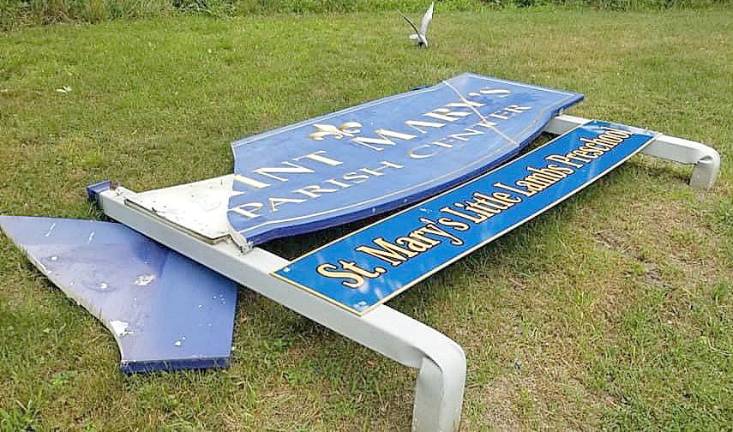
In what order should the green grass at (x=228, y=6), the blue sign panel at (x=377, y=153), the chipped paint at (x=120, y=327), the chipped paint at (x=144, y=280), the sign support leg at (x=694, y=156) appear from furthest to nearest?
the green grass at (x=228, y=6)
the sign support leg at (x=694, y=156)
the blue sign panel at (x=377, y=153)
the chipped paint at (x=144, y=280)
the chipped paint at (x=120, y=327)

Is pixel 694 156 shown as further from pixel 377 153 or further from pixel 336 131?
pixel 336 131

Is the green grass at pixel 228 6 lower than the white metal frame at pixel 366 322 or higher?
higher

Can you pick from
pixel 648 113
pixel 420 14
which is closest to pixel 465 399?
pixel 648 113

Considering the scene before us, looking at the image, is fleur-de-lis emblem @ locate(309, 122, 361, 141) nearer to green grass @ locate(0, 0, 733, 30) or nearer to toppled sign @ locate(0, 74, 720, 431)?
toppled sign @ locate(0, 74, 720, 431)

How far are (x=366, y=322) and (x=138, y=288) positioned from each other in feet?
2.55

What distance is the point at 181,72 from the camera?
13.7 ft

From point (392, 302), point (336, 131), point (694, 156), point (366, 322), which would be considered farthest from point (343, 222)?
point (694, 156)

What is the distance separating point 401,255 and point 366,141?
103cm

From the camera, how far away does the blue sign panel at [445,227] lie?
66.4 inches

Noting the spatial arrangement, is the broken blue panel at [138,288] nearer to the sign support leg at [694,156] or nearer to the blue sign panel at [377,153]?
the blue sign panel at [377,153]

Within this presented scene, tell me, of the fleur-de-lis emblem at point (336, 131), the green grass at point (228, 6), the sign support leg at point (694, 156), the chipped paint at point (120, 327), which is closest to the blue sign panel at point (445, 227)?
the sign support leg at point (694, 156)

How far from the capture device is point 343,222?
2.06 meters

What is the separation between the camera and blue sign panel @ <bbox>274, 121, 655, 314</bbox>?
5.54 feet

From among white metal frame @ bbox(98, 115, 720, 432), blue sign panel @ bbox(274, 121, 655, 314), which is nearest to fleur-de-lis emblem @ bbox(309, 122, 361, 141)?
blue sign panel @ bbox(274, 121, 655, 314)
